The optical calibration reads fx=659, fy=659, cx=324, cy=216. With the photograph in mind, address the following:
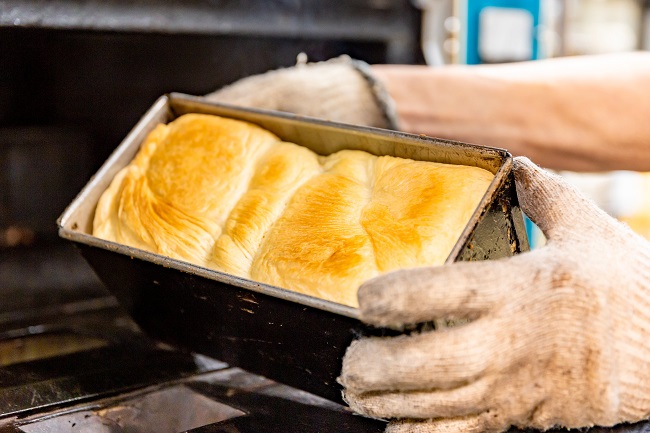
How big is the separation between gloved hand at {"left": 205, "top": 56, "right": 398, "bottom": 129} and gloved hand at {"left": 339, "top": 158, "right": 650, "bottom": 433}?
86cm

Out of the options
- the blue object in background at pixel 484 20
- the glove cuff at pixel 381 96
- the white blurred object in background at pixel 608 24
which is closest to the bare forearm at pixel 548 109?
the glove cuff at pixel 381 96

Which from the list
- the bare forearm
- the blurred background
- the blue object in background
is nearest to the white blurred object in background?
the blue object in background

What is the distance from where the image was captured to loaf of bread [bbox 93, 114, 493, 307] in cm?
102

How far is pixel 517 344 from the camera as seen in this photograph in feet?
2.93

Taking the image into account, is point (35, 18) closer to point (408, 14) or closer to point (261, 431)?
point (261, 431)

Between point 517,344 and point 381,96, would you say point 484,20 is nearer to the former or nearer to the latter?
point 381,96

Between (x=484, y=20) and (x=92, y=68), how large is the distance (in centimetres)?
172

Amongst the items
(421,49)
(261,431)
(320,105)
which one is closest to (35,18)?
(320,105)

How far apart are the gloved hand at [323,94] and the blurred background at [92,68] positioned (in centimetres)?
28

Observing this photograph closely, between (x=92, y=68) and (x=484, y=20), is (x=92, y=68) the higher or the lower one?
the lower one

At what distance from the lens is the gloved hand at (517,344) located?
0.86 metres

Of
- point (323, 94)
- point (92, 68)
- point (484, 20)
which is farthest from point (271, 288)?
point (484, 20)

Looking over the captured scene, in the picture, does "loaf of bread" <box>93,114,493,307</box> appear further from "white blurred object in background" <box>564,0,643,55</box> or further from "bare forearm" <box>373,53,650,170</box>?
"white blurred object in background" <box>564,0,643,55</box>

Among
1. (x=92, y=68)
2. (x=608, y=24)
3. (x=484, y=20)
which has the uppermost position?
(x=608, y=24)
